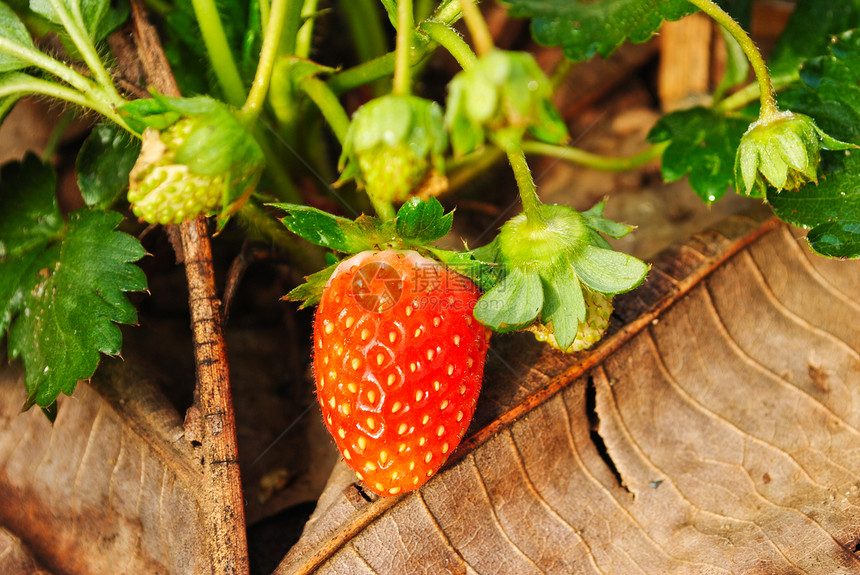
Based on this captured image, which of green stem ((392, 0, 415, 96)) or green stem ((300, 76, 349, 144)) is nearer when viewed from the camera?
green stem ((392, 0, 415, 96))

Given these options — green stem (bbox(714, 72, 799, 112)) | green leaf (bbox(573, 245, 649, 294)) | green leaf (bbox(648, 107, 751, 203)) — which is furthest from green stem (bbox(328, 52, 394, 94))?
green stem (bbox(714, 72, 799, 112))

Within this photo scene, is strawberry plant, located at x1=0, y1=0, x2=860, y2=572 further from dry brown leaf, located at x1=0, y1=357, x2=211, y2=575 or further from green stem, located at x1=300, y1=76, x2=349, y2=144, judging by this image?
dry brown leaf, located at x1=0, y1=357, x2=211, y2=575

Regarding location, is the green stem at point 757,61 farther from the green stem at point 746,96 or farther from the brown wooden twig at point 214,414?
the brown wooden twig at point 214,414

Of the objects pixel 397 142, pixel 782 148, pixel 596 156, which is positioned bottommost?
pixel 596 156

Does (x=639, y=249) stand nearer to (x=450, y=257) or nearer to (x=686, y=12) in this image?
(x=686, y=12)

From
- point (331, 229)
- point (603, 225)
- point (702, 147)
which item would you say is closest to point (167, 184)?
point (331, 229)

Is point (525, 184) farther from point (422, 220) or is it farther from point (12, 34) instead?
point (12, 34)
